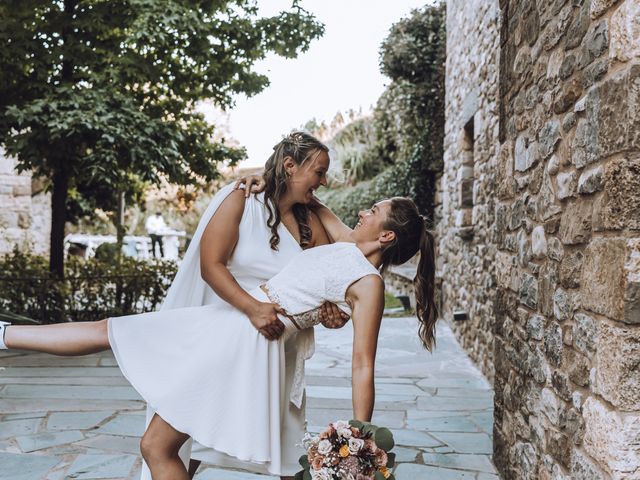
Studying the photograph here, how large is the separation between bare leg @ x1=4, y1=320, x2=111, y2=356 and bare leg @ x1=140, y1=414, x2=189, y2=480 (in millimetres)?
335

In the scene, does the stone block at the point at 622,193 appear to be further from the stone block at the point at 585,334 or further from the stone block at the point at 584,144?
the stone block at the point at 585,334

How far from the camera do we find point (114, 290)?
759 centimetres

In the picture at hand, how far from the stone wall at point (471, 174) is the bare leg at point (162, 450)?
11.8 feet

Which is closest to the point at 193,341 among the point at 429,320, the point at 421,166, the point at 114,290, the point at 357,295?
the point at 357,295

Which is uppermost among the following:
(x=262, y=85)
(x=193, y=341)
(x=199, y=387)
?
(x=262, y=85)

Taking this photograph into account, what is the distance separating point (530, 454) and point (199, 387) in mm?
1374

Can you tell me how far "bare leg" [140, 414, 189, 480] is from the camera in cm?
215

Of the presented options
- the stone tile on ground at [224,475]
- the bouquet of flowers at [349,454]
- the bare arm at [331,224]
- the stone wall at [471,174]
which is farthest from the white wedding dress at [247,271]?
the stone wall at [471,174]

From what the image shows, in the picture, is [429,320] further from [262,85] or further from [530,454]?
[262,85]

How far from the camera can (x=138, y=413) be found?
430 centimetres

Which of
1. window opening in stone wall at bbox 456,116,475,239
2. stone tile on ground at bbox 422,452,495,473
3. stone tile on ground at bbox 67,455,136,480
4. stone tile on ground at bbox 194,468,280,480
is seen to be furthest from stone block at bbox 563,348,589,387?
window opening in stone wall at bbox 456,116,475,239

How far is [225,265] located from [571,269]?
114 cm

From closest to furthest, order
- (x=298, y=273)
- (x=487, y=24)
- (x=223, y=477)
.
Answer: (x=298, y=273)
(x=223, y=477)
(x=487, y=24)

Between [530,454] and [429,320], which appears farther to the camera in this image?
[530,454]
